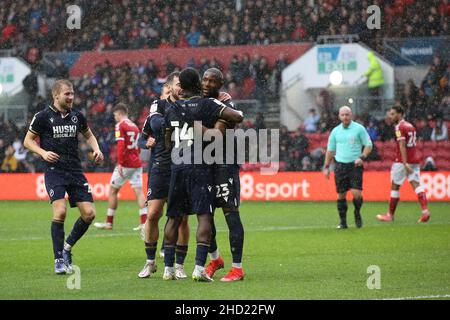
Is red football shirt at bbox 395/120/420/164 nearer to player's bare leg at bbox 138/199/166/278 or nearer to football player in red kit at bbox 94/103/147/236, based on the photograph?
football player in red kit at bbox 94/103/147/236

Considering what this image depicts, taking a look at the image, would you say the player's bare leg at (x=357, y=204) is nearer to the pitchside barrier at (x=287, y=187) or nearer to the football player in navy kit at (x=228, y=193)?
the pitchside barrier at (x=287, y=187)

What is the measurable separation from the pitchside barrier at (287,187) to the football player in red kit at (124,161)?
8.05 meters

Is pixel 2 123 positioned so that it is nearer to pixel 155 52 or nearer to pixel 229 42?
pixel 155 52

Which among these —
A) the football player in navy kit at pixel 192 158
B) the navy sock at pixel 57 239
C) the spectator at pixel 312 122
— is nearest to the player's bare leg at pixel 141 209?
the navy sock at pixel 57 239

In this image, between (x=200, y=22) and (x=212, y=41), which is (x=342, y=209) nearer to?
(x=212, y=41)

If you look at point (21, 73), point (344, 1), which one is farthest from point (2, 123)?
point (344, 1)

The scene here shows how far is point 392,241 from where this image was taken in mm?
15836

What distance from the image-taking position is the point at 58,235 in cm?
1198

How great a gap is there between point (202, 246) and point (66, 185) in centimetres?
224

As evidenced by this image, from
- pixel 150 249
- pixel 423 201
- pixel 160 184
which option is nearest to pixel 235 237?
pixel 150 249

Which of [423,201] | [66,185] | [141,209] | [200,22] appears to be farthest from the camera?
[200,22]

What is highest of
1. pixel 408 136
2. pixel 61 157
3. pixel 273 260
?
pixel 408 136
